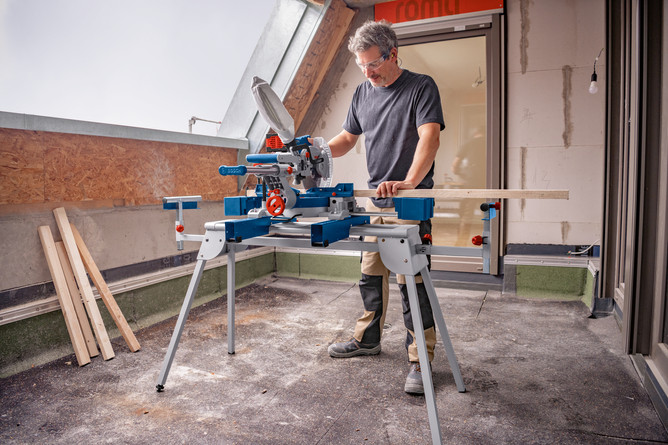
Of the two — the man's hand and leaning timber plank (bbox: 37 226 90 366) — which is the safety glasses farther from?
leaning timber plank (bbox: 37 226 90 366)

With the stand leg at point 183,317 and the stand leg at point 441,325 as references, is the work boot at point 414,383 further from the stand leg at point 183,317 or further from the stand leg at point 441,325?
the stand leg at point 183,317

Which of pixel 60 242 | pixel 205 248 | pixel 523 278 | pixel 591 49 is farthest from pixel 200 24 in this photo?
pixel 523 278

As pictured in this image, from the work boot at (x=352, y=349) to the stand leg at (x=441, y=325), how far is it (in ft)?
1.58

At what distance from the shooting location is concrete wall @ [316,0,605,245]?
3174 millimetres

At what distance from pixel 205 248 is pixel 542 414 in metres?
1.41

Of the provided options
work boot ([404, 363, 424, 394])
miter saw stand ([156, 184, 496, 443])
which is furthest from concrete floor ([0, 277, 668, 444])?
miter saw stand ([156, 184, 496, 443])

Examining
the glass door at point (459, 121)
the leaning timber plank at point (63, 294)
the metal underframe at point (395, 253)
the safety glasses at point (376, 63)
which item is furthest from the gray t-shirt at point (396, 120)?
the glass door at point (459, 121)

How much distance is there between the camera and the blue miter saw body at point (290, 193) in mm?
1452

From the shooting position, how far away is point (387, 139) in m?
2.00

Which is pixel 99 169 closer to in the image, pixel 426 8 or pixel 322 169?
pixel 322 169

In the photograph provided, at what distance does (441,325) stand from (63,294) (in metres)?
1.79

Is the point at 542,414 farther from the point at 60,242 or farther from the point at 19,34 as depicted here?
the point at 19,34

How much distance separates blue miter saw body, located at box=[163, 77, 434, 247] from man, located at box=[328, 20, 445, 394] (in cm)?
24

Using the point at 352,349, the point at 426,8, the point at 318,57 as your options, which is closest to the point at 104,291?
the point at 352,349
